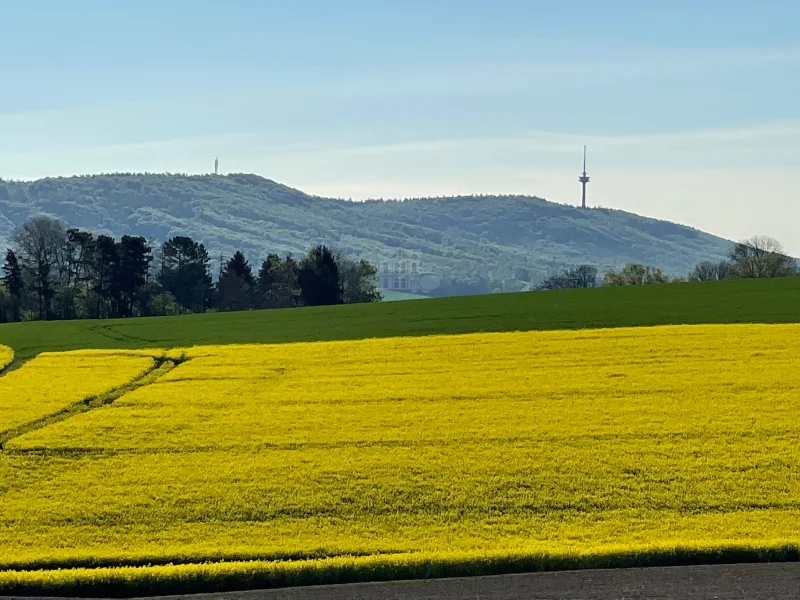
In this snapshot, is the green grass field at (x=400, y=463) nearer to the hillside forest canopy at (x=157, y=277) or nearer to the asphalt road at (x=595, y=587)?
the asphalt road at (x=595, y=587)

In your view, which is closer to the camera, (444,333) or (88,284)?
(444,333)

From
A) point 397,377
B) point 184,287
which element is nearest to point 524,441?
point 397,377

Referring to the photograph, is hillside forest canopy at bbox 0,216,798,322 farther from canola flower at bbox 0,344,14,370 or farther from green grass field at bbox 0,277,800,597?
green grass field at bbox 0,277,800,597

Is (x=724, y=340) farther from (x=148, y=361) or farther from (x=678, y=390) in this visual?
(x=148, y=361)

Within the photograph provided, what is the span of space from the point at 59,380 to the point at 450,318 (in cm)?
2209

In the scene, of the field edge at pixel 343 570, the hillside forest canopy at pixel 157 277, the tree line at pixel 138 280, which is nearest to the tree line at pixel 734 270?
the hillside forest canopy at pixel 157 277

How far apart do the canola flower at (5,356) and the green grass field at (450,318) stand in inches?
17.4

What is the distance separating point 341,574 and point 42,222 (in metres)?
105

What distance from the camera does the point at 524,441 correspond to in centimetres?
2158

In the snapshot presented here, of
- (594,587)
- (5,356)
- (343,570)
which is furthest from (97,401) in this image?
(594,587)

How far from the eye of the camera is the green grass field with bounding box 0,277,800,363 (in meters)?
44.5

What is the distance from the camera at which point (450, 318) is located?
49.5 metres

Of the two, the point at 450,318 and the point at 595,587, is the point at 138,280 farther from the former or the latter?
the point at 595,587

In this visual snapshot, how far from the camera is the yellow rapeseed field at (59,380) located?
27936 mm
